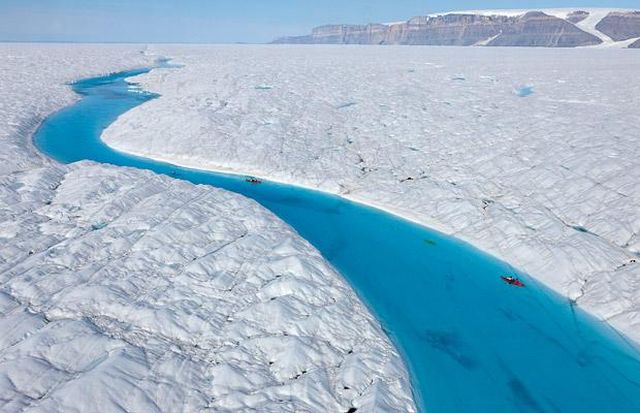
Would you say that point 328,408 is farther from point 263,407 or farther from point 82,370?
point 82,370

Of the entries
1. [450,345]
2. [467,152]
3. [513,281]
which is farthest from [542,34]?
[450,345]

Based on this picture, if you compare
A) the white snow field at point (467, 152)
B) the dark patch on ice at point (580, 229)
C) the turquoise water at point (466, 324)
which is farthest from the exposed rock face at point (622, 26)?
the turquoise water at point (466, 324)

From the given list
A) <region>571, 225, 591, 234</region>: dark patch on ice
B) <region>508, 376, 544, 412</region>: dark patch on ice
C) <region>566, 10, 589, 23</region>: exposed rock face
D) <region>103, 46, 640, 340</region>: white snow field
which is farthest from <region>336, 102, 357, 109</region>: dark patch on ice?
<region>566, 10, 589, 23</region>: exposed rock face

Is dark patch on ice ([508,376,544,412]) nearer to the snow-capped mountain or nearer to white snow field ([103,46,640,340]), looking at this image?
white snow field ([103,46,640,340])

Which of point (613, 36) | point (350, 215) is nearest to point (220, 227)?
point (350, 215)

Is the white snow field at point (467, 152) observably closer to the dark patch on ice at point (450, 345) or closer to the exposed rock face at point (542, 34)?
the dark patch on ice at point (450, 345)
